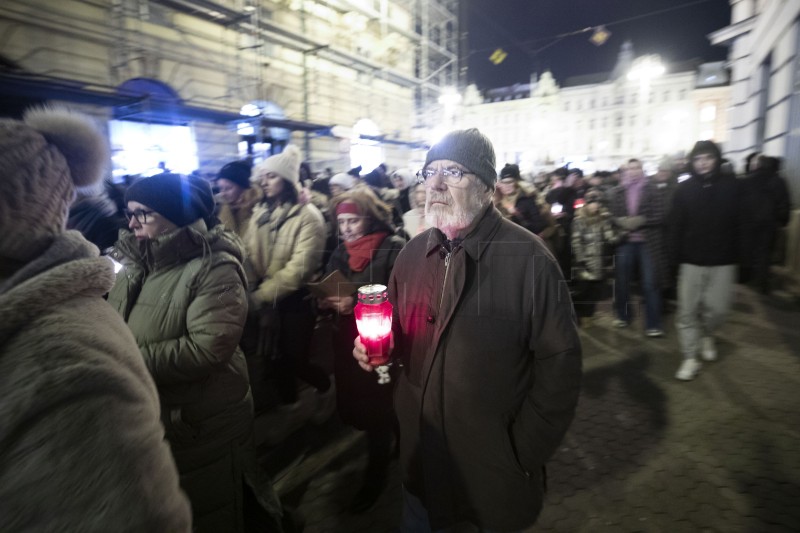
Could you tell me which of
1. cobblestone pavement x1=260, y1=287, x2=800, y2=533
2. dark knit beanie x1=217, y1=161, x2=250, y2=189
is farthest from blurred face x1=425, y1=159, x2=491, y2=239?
dark knit beanie x1=217, y1=161, x2=250, y2=189

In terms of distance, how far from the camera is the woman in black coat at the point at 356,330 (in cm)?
313

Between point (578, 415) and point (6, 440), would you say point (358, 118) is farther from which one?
point (6, 440)

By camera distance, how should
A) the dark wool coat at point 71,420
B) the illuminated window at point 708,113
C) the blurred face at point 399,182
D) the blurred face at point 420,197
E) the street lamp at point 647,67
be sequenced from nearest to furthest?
the dark wool coat at point 71,420, the blurred face at point 420,197, the blurred face at point 399,182, the street lamp at point 647,67, the illuminated window at point 708,113

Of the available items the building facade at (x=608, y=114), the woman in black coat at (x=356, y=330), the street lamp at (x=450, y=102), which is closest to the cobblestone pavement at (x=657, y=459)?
the woman in black coat at (x=356, y=330)

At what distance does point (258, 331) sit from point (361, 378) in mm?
1513

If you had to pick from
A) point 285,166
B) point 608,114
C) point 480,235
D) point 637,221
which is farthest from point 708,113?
point 480,235

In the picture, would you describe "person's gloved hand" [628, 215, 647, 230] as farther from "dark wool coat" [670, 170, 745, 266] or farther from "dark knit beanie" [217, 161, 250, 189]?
"dark knit beanie" [217, 161, 250, 189]

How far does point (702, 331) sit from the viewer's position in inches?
199

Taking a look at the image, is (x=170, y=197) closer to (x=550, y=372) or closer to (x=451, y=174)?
(x=451, y=174)

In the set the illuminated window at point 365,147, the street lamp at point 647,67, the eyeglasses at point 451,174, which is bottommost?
the eyeglasses at point 451,174

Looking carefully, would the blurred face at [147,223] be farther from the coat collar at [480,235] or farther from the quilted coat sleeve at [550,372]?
the quilted coat sleeve at [550,372]

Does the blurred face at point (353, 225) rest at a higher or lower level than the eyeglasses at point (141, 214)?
lower

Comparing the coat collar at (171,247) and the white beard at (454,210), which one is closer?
the white beard at (454,210)

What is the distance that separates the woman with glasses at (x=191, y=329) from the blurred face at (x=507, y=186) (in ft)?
13.1
